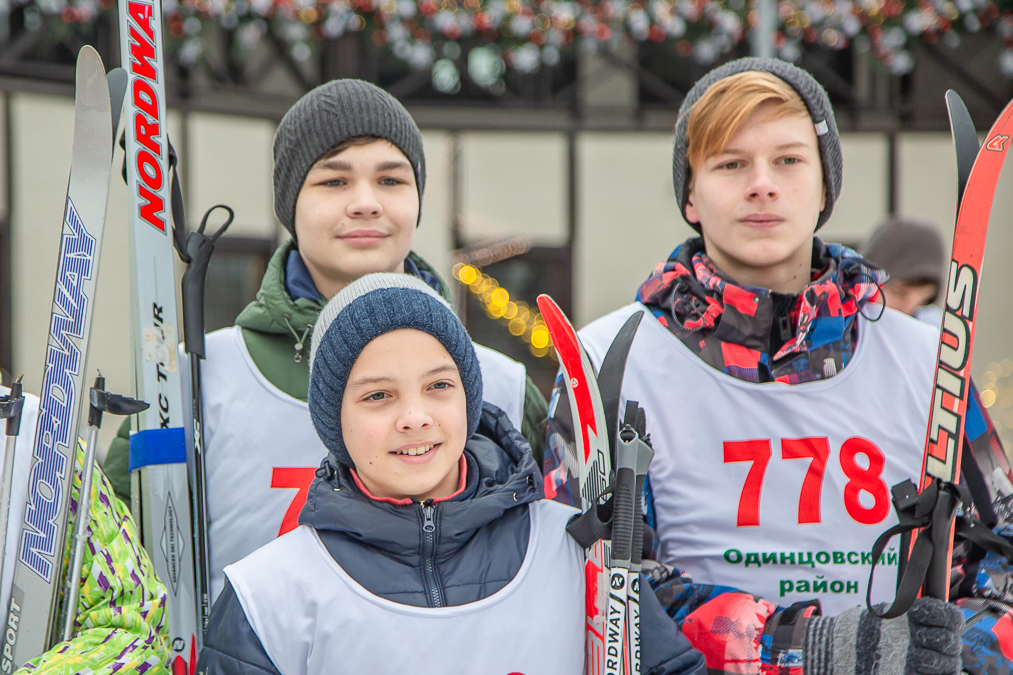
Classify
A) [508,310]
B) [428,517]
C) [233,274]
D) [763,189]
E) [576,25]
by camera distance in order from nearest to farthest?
[428,517] → [763,189] → [576,25] → [233,274] → [508,310]

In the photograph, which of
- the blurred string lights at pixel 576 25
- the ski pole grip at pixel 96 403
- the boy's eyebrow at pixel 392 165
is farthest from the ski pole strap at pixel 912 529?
the blurred string lights at pixel 576 25

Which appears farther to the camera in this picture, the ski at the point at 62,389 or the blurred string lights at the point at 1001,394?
the blurred string lights at the point at 1001,394

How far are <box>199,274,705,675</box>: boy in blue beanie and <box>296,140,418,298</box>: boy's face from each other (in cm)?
31

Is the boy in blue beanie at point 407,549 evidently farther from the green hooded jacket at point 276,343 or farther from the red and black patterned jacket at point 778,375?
the green hooded jacket at point 276,343

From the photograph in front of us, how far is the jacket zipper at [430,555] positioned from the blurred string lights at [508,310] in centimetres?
588

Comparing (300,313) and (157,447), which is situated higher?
(300,313)

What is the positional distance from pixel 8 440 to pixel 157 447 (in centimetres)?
31

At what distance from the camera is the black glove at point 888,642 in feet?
3.87

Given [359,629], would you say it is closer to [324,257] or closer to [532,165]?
[324,257]

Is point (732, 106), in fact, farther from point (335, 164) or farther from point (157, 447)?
point (157, 447)

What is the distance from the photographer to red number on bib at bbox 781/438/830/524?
59.6 inches

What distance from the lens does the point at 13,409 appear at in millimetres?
1344

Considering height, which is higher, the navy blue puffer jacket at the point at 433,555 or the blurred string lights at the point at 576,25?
the blurred string lights at the point at 576,25

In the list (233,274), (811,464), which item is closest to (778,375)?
(811,464)
